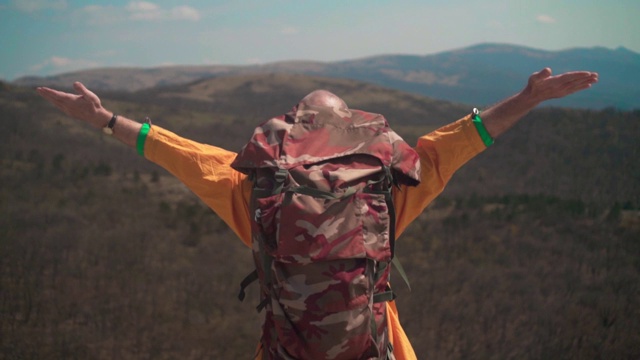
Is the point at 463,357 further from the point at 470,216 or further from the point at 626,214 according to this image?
the point at 626,214

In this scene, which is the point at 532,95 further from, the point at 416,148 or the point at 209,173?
the point at 209,173

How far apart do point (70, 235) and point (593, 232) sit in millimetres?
10877

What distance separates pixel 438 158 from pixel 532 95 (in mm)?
544

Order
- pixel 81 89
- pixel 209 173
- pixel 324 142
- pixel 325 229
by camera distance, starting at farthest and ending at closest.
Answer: pixel 81 89, pixel 209 173, pixel 324 142, pixel 325 229

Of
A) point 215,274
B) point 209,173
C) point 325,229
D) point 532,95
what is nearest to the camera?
point 325,229

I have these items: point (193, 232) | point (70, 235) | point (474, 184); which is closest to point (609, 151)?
point (474, 184)

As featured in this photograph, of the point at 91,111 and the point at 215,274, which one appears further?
the point at 215,274

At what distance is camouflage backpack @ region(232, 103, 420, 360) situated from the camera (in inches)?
85.5

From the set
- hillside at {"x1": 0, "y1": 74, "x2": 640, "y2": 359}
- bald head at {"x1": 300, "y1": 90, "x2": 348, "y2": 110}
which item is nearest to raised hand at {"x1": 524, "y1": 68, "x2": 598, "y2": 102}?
bald head at {"x1": 300, "y1": 90, "x2": 348, "y2": 110}

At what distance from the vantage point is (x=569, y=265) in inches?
356

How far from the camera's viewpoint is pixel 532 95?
2451 millimetres

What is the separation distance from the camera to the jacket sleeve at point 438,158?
2.46m

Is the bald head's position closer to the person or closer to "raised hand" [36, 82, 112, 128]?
the person

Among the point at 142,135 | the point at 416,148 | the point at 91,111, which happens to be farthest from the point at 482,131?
the point at 91,111
